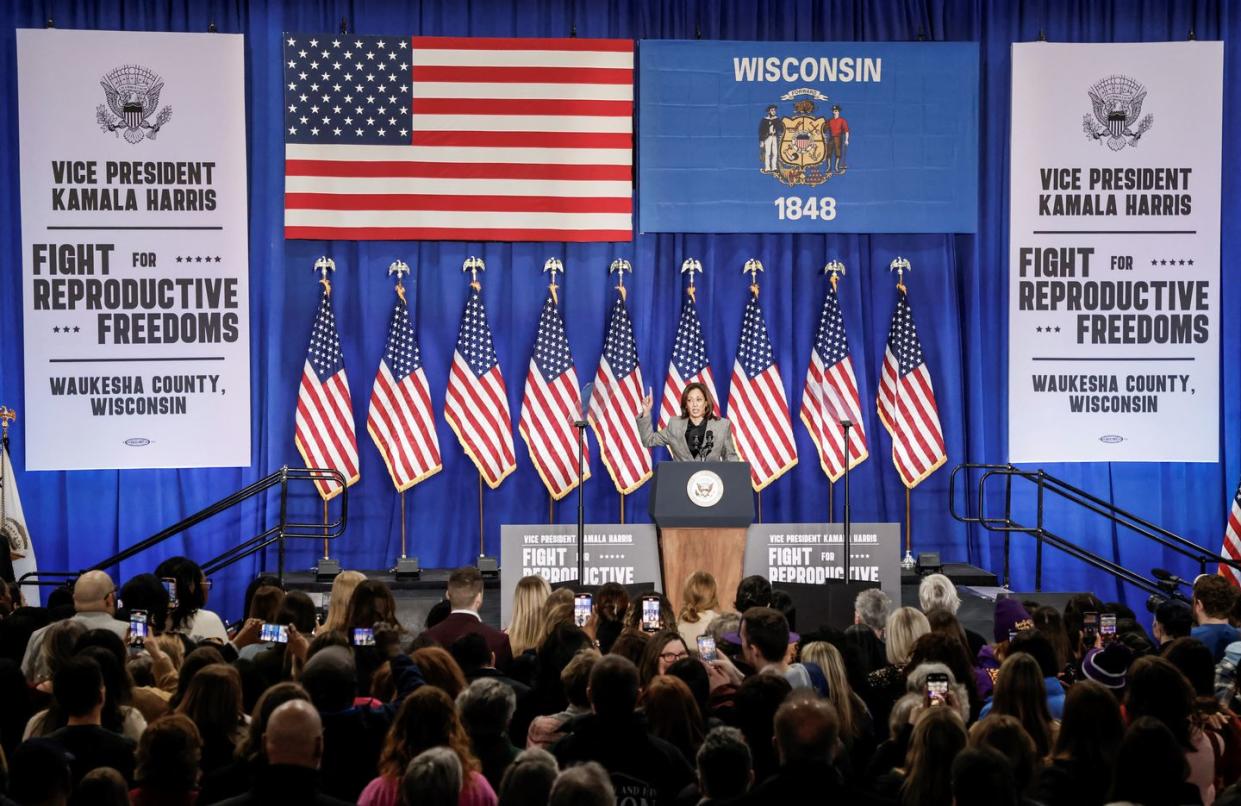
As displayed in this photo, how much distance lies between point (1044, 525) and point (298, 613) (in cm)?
915

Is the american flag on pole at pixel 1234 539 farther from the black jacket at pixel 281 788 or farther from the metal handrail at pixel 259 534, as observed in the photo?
the black jacket at pixel 281 788

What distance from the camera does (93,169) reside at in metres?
13.1

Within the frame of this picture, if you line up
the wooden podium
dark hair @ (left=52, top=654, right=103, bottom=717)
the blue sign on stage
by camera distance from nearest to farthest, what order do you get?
dark hair @ (left=52, top=654, right=103, bottom=717)
the wooden podium
the blue sign on stage

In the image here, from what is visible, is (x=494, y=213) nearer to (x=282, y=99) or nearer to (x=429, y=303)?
(x=429, y=303)

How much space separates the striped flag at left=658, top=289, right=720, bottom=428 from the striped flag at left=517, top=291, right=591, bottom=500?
2.72 ft

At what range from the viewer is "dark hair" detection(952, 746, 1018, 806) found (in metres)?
3.85

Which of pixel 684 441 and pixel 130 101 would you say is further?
pixel 130 101

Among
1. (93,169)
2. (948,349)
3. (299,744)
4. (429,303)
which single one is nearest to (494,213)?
(429,303)

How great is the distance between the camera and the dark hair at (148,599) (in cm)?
709

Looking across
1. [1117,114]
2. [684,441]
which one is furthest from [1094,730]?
[1117,114]

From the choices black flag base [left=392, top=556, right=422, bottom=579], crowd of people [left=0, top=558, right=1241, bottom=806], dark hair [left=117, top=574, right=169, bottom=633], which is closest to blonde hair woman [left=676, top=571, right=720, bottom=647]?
crowd of people [left=0, top=558, right=1241, bottom=806]

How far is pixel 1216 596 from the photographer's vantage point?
7.24 m

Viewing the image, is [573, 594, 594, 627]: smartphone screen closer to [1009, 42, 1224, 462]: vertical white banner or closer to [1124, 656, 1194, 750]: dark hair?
[1124, 656, 1194, 750]: dark hair

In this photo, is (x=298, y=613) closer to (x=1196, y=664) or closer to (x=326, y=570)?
(x=1196, y=664)
